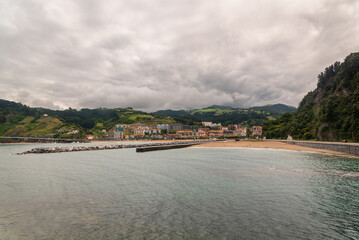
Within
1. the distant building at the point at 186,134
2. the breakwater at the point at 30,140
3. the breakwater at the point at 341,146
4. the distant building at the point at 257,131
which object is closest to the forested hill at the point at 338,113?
the breakwater at the point at 341,146

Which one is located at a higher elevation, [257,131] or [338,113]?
[338,113]

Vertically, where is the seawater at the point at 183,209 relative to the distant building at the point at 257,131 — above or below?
below

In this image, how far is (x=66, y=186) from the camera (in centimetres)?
2064

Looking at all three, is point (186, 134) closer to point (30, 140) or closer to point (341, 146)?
point (30, 140)

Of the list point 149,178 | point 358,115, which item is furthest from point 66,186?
point 358,115

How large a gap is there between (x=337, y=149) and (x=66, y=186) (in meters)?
58.6

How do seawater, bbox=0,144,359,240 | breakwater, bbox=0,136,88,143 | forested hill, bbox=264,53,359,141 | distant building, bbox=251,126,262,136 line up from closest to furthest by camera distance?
seawater, bbox=0,144,359,240 < forested hill, bbox=264,53,359,141 < breakwater, bbox=0,136,88,143 < distant building, bbox=251,126,262,136

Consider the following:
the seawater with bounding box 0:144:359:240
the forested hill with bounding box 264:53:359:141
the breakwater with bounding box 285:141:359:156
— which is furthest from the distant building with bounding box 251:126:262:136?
the seawater with bounding box 0:144:359:240

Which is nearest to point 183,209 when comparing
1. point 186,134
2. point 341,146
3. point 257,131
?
point 341,146

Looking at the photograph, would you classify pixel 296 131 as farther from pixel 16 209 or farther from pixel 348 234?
pixel 16 209

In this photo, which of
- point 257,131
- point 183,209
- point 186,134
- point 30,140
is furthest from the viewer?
point 186,134

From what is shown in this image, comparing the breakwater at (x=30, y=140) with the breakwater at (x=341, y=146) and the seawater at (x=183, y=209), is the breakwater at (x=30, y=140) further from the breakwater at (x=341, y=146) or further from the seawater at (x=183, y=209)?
the breakwater at (x=341, y=146)

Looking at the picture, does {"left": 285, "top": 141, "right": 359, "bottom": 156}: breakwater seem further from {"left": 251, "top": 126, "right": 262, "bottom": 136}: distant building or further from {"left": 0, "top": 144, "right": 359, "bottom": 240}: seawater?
{"left": 251, "top": 126, "right": 262, "bottom": 136}: distant building

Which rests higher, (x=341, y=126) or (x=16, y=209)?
(x=341, y=126)
